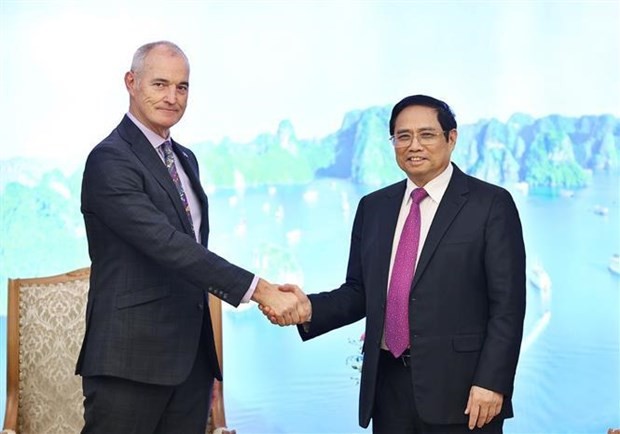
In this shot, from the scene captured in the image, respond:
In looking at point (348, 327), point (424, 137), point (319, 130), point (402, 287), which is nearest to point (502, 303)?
point (402, 287)

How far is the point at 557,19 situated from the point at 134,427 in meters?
2.75

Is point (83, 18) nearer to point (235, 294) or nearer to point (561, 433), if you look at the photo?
point (235, 294)

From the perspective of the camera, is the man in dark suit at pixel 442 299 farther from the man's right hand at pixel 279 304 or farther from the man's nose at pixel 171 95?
the man's nose at pixel 171 95

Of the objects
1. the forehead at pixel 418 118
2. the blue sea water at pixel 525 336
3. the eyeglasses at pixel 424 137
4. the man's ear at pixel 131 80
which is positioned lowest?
the blue sea water at pixel 525 336

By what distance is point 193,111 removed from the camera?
3842 mm

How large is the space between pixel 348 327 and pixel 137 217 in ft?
6.41

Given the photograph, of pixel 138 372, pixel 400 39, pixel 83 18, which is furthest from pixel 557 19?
pixel 138 372

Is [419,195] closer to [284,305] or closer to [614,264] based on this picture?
[284,305]

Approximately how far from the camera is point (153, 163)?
7.16 ft

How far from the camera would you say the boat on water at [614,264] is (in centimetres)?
388

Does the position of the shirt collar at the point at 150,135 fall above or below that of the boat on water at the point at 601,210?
above

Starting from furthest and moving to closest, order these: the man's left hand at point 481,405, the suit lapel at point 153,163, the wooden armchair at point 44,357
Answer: the wooden armchair at point 44,357, the suit lapel at point 153,163, the man's left hand at point 481,405

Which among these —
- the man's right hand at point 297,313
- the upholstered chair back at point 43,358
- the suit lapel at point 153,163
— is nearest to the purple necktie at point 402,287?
the man's right hand at point 297,313

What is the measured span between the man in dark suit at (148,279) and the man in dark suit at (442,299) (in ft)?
1.29
